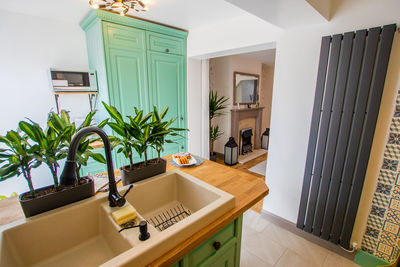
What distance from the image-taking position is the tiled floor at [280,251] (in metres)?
1.65

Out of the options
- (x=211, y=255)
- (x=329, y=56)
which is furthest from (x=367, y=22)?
(x=211, y=255)

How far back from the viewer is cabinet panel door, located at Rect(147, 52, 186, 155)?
252 centimetres

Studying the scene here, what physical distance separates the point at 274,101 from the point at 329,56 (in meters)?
0.59

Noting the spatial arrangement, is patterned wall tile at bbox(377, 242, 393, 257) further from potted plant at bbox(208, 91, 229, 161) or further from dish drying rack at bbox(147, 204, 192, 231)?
potted plant at bbox(208, 91, 229, 161)

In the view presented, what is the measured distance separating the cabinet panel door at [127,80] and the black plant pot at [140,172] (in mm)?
1394

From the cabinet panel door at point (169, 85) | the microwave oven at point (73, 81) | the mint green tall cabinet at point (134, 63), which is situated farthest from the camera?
the cabinet panel door at point (169, 85)

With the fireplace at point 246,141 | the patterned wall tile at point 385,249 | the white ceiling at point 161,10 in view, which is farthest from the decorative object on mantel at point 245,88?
the patterned wall tile at point 385,249

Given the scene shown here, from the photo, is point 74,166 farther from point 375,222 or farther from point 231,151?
point 231,151

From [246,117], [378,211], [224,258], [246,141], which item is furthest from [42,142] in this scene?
[246,141]

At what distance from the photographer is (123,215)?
779 mm

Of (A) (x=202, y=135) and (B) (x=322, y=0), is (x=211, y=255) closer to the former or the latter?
(B) (x=322, y=0)

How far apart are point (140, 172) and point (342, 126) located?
1.61m

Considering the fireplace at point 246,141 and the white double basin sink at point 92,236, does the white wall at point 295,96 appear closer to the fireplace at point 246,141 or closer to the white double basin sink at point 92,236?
the white double basin sink at point 92,236

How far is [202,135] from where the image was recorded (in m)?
3.29
